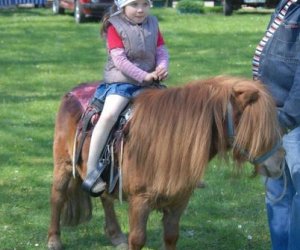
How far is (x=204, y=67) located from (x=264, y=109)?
10.7m

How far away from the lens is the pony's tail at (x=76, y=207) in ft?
20.4

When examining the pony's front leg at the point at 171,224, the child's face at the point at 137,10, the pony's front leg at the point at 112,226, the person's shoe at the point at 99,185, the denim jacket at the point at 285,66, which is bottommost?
the pony's front leg at the point at 112,226

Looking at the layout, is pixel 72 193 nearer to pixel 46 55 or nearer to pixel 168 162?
pixel 168 162

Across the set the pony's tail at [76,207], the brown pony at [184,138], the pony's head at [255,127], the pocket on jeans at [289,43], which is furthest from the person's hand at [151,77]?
the pony's tail at [76,207]

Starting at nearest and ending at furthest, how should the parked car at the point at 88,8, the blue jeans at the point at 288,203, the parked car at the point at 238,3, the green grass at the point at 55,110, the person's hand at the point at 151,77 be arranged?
the blue jeans at the point at 288,203 < the person's hand at the point at 151,77 < the green grass at the point at 55,110 < the parked car at the point at 88,8 < the parked car at the point at 238,3

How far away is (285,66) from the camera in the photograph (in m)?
4.82

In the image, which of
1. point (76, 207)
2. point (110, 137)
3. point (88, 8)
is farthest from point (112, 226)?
point (88, 8)

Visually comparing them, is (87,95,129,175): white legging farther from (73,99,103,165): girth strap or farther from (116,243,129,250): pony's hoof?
(116,243,129,250): pony's hoof

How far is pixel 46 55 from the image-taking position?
56.3 ft

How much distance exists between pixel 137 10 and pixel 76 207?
1850 mm

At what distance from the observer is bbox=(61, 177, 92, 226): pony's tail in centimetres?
623

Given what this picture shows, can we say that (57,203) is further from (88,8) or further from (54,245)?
(88,8)

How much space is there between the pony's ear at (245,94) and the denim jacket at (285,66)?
237 mm

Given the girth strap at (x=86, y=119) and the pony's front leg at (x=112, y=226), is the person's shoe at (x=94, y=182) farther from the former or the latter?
the pony's front leg at (x=112, y=226)
